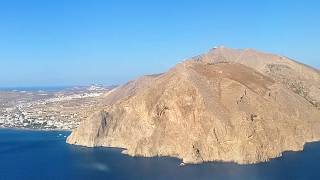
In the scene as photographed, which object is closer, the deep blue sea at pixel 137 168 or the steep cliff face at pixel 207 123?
the deep blue sea at pixel 137 168

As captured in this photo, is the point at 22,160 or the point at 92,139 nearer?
the point at 22,160

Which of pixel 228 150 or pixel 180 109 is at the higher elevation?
pixel 180 109

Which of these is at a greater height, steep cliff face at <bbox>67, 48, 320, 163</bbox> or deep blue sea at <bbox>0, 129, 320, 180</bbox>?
steep cliff face at <bbox>67, 48, 320, 163</bbox>

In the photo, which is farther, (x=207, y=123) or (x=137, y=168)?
(x=207, y=123)

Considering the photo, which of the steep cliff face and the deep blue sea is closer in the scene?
the deep blue sea

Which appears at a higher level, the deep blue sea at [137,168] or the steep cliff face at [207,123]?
the steep cliff face at [207,123]

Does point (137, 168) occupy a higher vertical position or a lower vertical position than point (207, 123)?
lower

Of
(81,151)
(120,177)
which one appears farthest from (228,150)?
(81,151)

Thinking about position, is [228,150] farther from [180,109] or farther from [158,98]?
[158,98]
